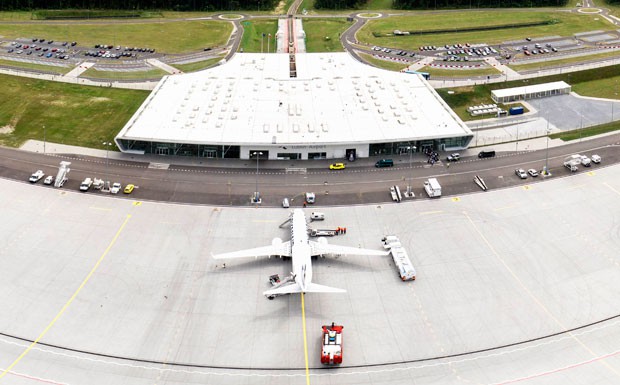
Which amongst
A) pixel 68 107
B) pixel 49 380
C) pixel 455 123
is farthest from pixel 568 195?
pixel 68 107

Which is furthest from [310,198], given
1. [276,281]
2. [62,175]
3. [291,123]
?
[62,175]

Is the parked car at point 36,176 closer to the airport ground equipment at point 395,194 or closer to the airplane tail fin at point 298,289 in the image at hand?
the airplane tail fin at point 298,289

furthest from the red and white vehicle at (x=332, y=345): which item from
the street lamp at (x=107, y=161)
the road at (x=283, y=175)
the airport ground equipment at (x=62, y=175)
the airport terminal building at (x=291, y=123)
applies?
the airport ground equipment at (x=62, y=175)

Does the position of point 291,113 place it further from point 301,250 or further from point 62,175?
point 301,250

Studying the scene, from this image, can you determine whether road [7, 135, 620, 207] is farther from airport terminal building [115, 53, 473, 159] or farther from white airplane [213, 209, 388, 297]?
white airplane [213, 209, 388, 297]

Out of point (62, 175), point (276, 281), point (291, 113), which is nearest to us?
point (276, 281)

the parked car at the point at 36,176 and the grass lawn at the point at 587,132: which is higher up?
the grass lawn at the point at 587,132

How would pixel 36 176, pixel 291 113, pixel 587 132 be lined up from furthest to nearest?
pixel 587 132 < pixel 291 113 < pixel 36 176

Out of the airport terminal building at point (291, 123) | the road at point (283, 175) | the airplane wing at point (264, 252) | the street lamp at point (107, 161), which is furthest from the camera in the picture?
the airport terminal building at point (291, 123)
